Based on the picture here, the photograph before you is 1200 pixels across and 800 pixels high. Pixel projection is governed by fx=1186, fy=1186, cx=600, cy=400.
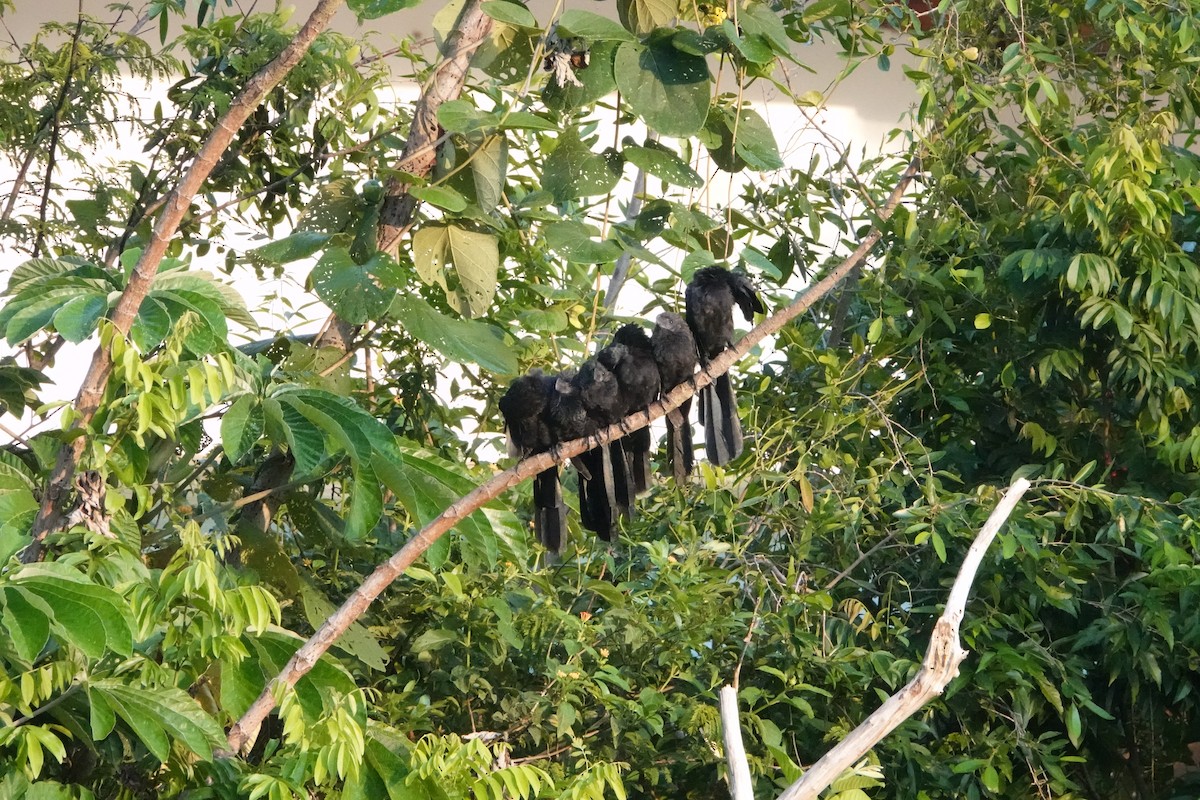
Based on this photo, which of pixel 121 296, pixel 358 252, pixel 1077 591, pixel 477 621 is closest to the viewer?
pixel 121 296

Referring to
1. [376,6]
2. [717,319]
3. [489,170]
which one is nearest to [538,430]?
[717,319]

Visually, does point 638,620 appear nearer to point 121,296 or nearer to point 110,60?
point 121,296

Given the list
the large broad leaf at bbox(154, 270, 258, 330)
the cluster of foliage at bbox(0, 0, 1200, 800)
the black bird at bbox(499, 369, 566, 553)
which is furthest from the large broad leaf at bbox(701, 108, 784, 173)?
the large broad leaf at bbox(154, 270, 258, 330)

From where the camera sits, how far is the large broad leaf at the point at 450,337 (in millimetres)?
2342

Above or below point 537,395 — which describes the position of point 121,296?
above

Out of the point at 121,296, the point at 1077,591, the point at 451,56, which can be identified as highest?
the point at 451,56

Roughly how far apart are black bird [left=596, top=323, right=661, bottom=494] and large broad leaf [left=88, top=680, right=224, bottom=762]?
1.10 metres

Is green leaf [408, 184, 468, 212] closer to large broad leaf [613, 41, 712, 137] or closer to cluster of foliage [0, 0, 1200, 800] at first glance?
cluster of foliage [0, 0, 1200, 800]

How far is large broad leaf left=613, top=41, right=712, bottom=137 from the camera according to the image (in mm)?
2205

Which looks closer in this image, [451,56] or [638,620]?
[451,56]

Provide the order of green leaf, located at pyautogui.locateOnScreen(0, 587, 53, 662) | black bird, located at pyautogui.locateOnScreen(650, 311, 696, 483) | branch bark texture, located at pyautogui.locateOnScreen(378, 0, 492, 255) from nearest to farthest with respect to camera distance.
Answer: green leaf, located at pyautogui.locateOnScreen(0, 587, 53, 662)
branch bark texture, located at pyautogui.locateOnScreen(378, 0, 492, 255)
black bird, located at pyautogui.locateOnScreen(650, 311, 696, 483)

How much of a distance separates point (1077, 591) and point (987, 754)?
513 millimetres

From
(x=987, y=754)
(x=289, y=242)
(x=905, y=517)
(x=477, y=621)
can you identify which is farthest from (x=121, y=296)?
(x=987, y=754)

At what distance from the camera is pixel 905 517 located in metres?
3.03
